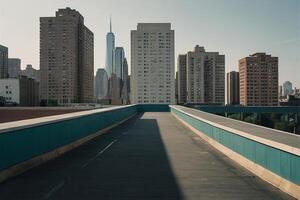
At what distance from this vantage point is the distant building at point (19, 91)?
16738 centimetres

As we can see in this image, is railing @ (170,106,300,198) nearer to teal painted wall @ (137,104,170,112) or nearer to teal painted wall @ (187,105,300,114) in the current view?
teal painted wall @ (187,105,300,114)

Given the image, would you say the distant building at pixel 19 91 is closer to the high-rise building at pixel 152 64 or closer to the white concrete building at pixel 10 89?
the white concrete building at pixel 10 89

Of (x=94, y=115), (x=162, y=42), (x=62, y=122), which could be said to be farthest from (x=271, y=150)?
(x=162, y=42)

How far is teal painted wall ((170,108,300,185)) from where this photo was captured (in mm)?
8545

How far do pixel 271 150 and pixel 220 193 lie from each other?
1795 mm

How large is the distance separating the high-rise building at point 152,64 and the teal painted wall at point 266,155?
128 metres

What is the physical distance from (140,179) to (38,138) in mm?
4173

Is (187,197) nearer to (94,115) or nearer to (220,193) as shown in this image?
(220,193)

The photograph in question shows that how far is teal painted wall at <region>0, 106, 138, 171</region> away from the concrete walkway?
1.65 ft

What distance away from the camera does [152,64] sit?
14950cm

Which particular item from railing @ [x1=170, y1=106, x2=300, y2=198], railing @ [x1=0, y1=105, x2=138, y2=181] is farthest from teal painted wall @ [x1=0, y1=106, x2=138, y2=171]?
railing @ [x1=170, y1=106, x2=300, y2=198]

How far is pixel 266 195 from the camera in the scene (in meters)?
8.78

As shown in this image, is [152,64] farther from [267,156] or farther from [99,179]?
[267,156]

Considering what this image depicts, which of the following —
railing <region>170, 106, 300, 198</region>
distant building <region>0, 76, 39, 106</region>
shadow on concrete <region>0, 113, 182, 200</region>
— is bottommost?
shadow on concrete <region>0, 113, 182, 200</region>
